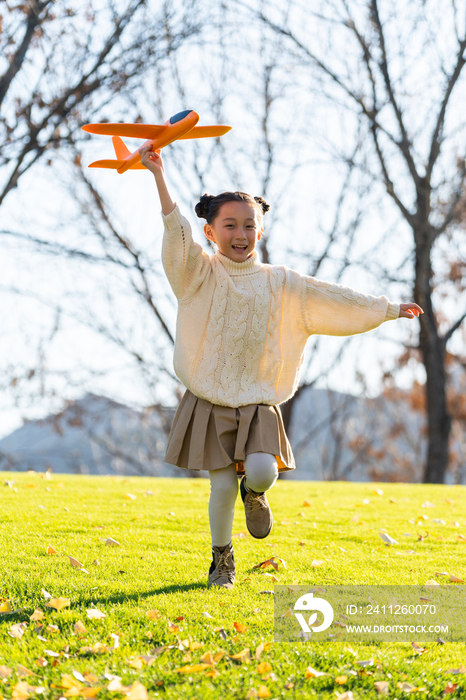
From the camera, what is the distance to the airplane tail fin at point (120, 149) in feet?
12.6

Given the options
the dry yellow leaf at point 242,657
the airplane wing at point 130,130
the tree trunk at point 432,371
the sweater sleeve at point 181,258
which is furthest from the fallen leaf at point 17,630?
the tree trunk at point 432,371

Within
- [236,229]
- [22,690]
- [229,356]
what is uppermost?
[236,229]

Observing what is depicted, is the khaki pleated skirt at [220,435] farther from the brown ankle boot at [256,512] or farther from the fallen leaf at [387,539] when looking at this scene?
the fallen leaf at [387,539]

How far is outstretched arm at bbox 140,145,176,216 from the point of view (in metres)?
3.50

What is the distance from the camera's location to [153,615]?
2.95 metres

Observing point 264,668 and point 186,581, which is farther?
point 186,581

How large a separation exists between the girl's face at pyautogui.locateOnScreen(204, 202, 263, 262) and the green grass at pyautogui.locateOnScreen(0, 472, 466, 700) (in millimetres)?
1719

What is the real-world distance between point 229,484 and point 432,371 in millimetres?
11004

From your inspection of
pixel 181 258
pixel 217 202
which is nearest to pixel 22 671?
pixel 181 258

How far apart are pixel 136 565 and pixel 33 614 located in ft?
3.12

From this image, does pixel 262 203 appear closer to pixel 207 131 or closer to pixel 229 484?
pixel 207 131

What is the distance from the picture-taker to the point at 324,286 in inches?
155

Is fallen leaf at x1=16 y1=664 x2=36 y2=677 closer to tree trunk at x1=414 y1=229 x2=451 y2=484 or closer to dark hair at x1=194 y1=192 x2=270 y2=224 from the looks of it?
dark hair at x1=194 y1=192 x2=270 y2=224

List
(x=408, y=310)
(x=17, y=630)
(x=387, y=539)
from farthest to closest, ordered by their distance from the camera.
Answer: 1. (x=387, y=539)
2. (x=408, y=310)
3. (x=17, y=630)
